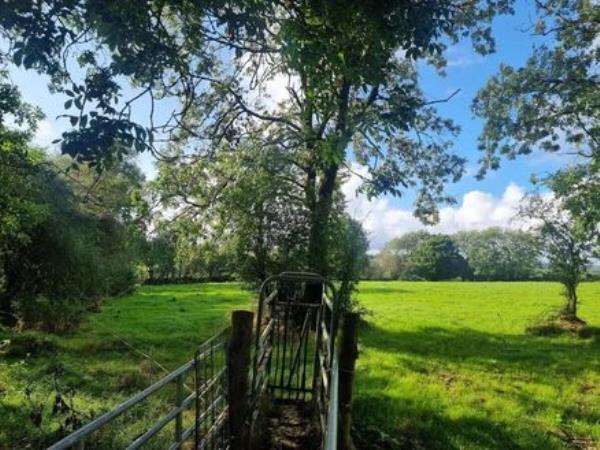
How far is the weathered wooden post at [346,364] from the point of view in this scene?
5.85 meters

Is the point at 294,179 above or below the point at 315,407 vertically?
above

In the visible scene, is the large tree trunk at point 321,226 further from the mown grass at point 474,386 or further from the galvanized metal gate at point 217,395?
the galvanized metal gate at point 217,395

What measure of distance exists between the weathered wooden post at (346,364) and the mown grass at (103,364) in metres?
3.24

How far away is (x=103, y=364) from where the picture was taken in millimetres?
13359

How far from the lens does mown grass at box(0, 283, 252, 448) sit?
8.04m

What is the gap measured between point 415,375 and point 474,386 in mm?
1425

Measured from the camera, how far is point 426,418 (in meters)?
9.70

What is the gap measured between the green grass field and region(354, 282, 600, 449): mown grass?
28mm

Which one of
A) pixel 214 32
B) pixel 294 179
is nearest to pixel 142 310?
pixel 294 179

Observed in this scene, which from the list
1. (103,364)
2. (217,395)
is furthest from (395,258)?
(217,395)

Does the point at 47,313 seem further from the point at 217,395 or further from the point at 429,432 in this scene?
the point at 217,395

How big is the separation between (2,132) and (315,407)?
8.05 metres

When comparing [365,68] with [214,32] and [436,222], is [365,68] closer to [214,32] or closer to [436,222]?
[214,32]

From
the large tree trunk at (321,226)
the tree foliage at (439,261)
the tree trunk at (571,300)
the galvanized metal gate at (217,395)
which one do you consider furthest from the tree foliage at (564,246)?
the tree foliage at (439,261)
